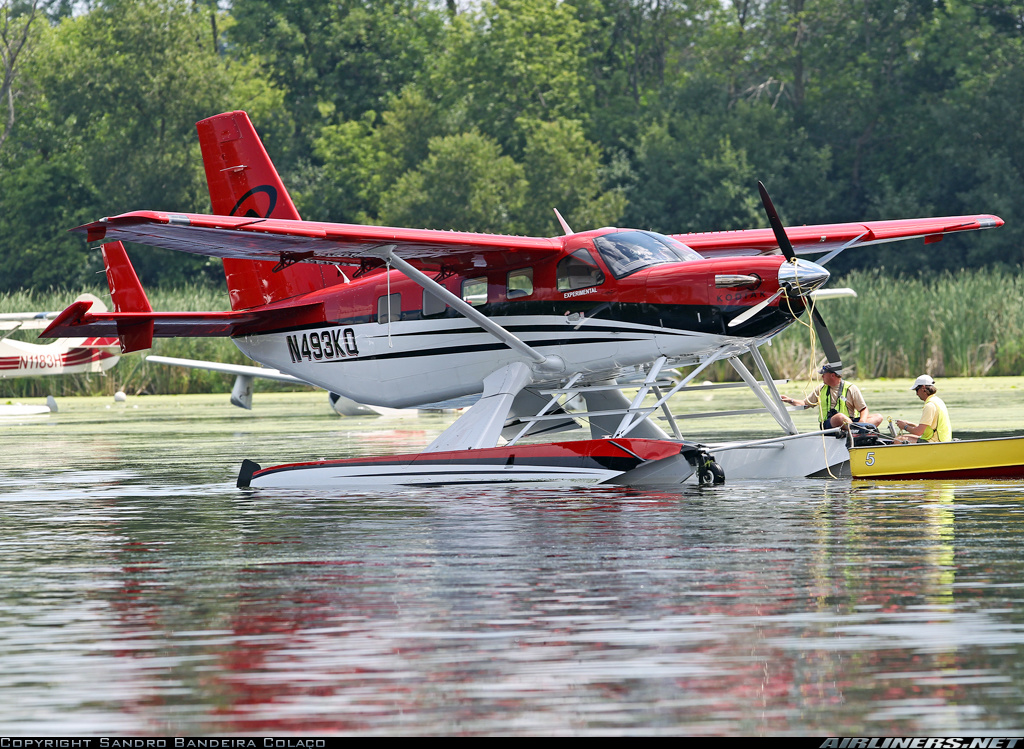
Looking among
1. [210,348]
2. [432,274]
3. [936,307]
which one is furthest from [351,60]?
[432,274]

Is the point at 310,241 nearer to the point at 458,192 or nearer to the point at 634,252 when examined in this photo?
the point at 634,252

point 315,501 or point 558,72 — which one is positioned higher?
point 558,72

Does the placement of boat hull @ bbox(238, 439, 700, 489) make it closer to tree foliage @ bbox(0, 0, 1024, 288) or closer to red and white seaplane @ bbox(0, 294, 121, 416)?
red and white seaplane @ bbox(0, 294, 121, 416)

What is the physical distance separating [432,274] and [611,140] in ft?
153

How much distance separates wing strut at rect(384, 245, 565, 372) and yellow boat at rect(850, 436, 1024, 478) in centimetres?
311

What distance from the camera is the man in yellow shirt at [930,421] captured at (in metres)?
13.6

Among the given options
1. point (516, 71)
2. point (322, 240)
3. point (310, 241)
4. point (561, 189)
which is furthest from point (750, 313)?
point (516, 71)

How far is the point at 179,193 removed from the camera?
181 feet

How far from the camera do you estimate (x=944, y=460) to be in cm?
1297

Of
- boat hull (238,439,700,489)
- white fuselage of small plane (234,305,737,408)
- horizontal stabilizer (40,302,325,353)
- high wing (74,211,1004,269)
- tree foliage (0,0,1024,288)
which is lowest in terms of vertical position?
boat hull (238,439,700,489)

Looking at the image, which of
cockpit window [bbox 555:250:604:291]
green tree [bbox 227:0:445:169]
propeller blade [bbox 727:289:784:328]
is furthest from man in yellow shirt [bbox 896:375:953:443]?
green tree [bbox 227:0:445:169]

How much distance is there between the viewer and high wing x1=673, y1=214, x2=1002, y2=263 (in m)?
16.3

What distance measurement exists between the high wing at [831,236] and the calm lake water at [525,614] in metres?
4.12

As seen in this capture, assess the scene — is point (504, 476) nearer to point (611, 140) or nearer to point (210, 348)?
point (210, 348)
